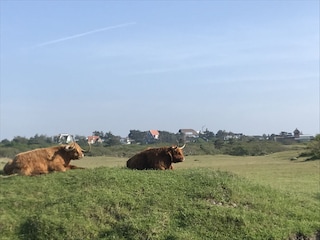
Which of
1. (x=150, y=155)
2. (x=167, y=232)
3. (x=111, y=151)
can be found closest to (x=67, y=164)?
(x=150, y=155)

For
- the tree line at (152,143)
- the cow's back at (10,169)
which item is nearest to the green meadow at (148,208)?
the cow's back at (10,169)

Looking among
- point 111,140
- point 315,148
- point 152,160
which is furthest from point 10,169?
point 111,140

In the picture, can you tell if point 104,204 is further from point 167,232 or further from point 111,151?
point 111,151

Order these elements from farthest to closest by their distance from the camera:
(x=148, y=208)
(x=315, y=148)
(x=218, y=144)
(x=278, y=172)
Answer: (x=218, y=144), (x=315, y=148), (x=278, y=172), (x=148, y=208)

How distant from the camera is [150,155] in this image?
42.3ft

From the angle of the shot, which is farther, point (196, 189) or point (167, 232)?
point (196, 189)

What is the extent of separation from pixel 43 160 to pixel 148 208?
367cm

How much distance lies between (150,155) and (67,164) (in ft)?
7.13

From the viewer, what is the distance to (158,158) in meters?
12.8

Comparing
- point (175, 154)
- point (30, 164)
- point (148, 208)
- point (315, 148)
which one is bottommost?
point (148, 208)

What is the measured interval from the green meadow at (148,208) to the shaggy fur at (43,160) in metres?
0.47

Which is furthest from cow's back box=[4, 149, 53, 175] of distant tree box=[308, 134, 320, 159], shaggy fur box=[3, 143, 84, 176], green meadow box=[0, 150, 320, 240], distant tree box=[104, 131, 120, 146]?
distant tree box=[104, 131, 120, 146]

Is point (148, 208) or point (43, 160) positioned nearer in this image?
point (148, 208)

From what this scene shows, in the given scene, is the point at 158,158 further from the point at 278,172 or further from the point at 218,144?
the point at 218,144
